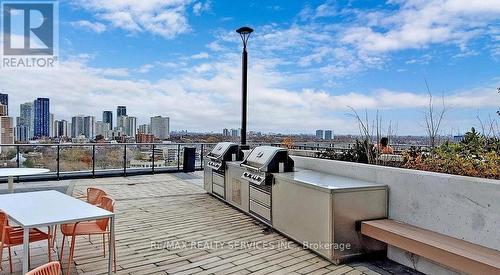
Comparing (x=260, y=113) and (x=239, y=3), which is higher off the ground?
(x=239, y=3)

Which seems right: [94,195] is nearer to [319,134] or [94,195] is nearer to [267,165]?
[267,165]

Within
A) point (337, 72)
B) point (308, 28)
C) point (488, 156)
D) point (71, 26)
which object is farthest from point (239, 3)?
point (488, 156)

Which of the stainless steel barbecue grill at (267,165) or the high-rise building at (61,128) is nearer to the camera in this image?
the stainless steel barbecue grill at (267,165)

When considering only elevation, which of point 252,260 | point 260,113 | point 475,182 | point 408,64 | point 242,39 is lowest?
point 252,260

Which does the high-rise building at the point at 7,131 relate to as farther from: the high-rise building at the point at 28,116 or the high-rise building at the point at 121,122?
the high-rise building at the point at 121,122

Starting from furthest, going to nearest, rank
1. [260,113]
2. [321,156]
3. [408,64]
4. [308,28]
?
[260,113] → [308,28] → [408,64] → [321,156]

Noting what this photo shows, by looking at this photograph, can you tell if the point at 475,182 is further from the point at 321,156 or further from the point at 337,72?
the point at 337,72

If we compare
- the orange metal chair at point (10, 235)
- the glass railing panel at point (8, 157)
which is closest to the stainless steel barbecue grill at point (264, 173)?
the orange metal chair at point (10, 235)

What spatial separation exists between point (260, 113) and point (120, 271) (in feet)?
25.3

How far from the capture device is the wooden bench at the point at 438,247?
8.48ft

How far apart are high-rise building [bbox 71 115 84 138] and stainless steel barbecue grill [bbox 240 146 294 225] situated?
5.53 meters

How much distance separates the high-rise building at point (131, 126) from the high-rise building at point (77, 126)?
1.16 metres

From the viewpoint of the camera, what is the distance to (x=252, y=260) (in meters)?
3.67

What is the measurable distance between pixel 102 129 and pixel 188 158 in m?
2.45
